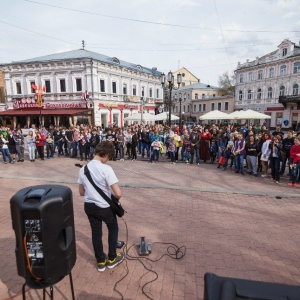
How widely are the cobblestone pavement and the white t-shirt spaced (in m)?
1.22

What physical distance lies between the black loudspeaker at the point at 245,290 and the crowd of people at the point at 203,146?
7.37 m

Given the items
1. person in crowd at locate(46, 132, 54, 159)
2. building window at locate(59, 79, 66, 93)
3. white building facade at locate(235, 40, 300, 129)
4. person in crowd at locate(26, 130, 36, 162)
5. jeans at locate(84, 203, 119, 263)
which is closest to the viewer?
jeans at locate(84, 203, 119, 263)

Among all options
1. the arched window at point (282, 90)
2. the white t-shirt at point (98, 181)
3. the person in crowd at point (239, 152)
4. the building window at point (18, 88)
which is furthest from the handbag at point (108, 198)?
the arched window at point (282, 90)

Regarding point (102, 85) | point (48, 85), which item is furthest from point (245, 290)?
point (48, 85)

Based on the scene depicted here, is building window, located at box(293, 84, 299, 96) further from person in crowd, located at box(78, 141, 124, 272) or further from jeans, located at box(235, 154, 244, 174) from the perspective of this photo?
person in crowd, located at box(78, 141, 124, 272)

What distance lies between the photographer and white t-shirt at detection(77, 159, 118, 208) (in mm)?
3049

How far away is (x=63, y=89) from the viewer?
101ft

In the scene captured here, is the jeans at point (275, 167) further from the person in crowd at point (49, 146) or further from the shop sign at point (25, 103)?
the shop sign at point (25, 103)

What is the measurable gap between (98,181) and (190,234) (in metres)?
2.52

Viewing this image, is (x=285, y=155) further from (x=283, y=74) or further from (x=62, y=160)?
(x=283, y=74)

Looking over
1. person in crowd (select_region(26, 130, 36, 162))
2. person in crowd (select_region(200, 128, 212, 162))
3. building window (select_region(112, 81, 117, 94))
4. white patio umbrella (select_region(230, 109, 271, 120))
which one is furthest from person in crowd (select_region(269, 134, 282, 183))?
building window (select_region(112, 81, 117, 94))

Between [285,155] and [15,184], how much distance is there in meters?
10.1

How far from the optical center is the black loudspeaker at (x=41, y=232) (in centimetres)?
212

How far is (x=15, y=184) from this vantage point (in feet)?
26.6
